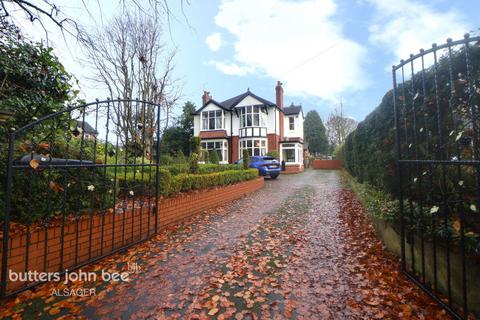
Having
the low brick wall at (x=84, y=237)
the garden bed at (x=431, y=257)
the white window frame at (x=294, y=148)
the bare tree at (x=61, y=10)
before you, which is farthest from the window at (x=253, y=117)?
the bare tree at (x=61, y=10)

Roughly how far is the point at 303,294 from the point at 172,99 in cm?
1378

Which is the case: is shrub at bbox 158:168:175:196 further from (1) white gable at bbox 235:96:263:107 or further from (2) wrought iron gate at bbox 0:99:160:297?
(1) white gable at bbox 235:96:263:107

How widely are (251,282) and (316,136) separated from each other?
123ft

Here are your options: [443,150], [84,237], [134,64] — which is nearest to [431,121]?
[443,150]

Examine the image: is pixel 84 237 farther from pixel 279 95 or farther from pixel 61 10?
pixel 279 95

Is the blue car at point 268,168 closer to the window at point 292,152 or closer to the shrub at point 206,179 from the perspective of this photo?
the shrub at point 206,179

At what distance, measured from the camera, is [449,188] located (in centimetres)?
268

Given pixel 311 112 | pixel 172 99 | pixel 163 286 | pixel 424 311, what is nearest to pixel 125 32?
pixel 172 99

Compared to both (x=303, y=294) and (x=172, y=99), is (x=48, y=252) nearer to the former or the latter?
(x=303, y=294)

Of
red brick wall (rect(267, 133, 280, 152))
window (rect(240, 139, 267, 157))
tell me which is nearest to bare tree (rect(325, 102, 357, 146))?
red brick wall (rect(267, 133, 280, 152))

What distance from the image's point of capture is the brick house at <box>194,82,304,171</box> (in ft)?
68.1

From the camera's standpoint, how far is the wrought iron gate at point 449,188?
1962 mm

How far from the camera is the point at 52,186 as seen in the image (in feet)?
9.15

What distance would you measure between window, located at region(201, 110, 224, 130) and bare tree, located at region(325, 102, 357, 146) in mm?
24252
